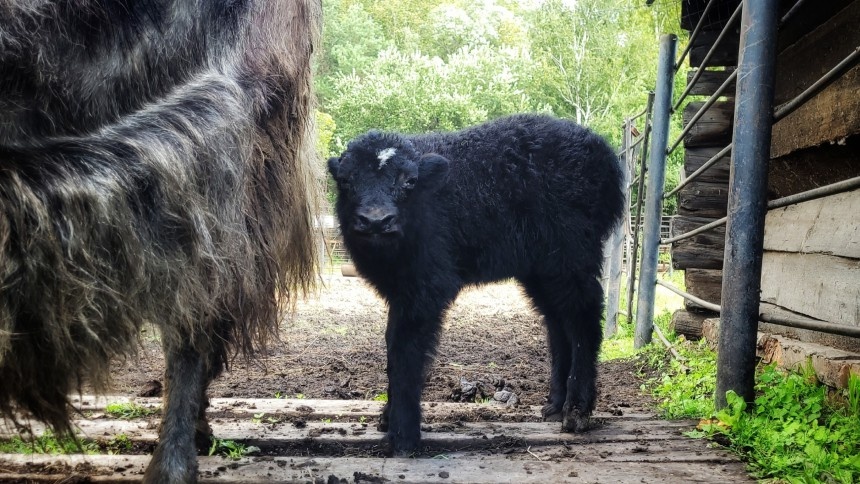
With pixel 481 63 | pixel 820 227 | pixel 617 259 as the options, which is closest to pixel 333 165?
pixel 820 227

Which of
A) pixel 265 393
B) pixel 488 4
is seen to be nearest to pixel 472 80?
pixel 488 4

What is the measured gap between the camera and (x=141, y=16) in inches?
80.0

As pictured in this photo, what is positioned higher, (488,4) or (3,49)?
(488,4)

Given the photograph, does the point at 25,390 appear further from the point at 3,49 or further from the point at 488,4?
the point at 488,4

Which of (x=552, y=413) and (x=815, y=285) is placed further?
(x=552, y=413)

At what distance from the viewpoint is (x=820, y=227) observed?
3352 millimetres

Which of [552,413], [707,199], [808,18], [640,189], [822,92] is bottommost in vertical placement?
[552,413]

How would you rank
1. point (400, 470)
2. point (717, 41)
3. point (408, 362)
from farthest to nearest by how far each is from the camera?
point (717, 41) < point (408, 362) < point (400, 470)

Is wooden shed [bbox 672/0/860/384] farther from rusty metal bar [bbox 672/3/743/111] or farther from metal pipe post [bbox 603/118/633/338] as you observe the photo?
metal pipe post [bbox 603/118/633/338]

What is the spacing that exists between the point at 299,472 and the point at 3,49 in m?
1.52

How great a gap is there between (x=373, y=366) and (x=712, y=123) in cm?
303

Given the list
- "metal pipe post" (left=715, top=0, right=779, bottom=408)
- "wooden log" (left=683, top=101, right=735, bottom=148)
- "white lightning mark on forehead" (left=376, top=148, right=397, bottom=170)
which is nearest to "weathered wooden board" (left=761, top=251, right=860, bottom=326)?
"metal pipe post" (left=715, top=0, right=779, bottom=408)

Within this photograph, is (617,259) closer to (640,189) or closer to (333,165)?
(640,189)

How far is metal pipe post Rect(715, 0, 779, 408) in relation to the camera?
2654mm
